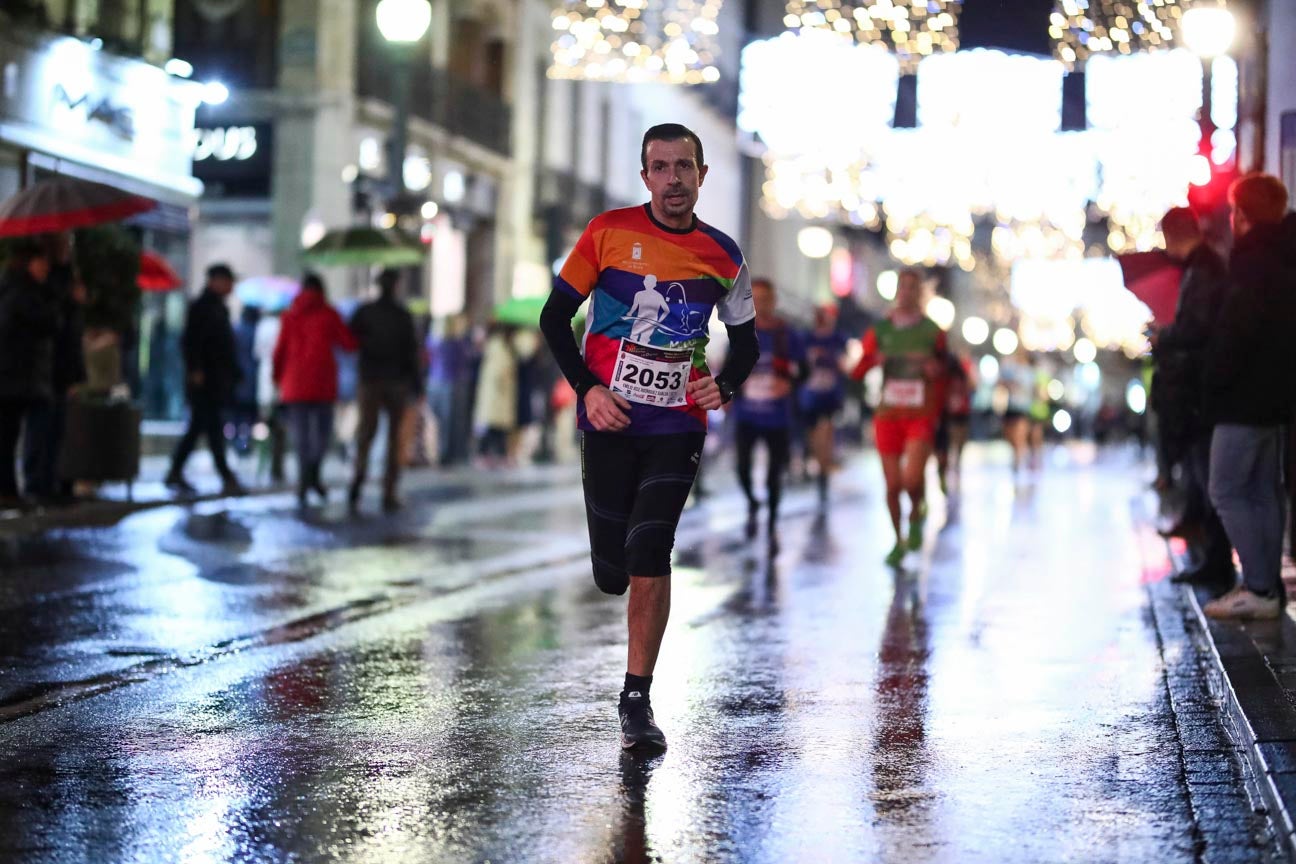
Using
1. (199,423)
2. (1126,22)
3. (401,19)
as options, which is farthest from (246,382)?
(1126,22)

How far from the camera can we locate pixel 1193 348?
1084 cm

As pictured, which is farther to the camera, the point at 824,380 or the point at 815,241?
the point at 815,241

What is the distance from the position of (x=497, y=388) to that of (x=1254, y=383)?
2027 cm

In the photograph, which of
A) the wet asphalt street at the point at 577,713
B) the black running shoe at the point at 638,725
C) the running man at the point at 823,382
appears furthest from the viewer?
the running man at the point at 823,382

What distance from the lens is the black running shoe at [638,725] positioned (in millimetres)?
6559

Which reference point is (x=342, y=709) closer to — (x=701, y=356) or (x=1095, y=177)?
(x=701, y=356)

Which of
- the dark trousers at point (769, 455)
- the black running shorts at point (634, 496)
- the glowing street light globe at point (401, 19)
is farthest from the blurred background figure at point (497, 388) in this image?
the black running shorts at point (634, 496)

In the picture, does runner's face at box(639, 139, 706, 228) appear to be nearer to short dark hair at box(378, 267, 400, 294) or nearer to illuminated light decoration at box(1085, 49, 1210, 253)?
short dark hair at box(378, 267, 400, 294)

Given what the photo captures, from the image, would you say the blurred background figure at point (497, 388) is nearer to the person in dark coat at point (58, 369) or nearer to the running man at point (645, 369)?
the person in dark coat at point (58, 369)

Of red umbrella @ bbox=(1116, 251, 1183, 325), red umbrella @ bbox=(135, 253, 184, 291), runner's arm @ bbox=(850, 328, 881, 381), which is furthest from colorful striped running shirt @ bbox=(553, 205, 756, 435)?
red umbrella @ bbox=(135, 253, 184, 291)

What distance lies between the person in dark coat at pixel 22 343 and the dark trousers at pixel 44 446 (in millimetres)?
423

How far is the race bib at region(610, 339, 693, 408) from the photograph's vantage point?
22.1 ft

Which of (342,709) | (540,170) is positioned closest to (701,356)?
(342,709)

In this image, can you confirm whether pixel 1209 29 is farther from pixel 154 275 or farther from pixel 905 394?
pixel 154 275
